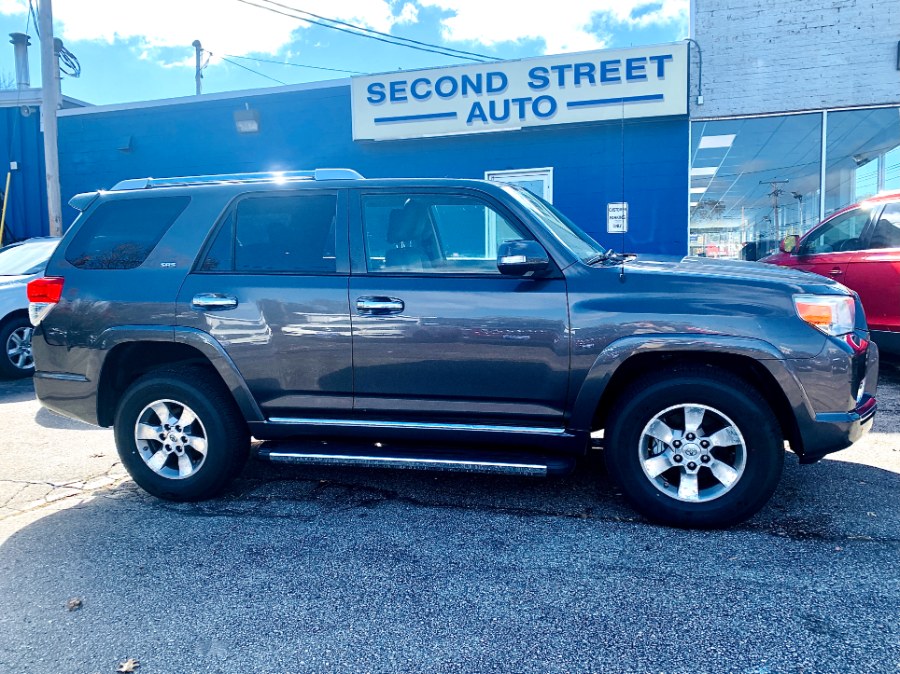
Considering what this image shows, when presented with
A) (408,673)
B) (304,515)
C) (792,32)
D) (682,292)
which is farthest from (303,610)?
(792,32)

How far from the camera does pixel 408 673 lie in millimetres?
2359

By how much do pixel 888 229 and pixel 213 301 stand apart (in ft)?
21.0

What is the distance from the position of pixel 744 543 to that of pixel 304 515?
2.33 metres

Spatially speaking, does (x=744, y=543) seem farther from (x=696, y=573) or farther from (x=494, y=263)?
(x=494, y=263)

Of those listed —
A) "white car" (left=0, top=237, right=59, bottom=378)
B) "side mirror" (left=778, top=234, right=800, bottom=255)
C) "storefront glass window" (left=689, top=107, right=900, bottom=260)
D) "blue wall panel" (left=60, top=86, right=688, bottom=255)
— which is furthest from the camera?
"storefront glass window" (left=689, top=107, right=900, bottom=260)

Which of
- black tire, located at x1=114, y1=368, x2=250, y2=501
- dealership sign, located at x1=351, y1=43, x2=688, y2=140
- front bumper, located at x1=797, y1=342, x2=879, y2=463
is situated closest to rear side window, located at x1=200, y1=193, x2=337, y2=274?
black tire, located at x1=114, y1=368, x2=250, y2=501

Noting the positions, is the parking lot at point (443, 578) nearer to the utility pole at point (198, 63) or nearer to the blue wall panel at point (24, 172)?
the blue wall panel at point (24, 172)

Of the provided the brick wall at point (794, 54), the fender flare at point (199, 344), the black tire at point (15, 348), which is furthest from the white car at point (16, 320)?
the brick wall at point (794, 54)

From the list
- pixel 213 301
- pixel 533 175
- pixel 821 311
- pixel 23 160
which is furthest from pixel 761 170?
pixel 23 160

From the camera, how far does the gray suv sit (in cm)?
337

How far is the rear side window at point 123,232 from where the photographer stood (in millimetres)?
4094

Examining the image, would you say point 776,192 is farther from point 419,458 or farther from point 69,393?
point 69,393

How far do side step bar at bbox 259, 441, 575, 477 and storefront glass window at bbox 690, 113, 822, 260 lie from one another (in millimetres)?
7082

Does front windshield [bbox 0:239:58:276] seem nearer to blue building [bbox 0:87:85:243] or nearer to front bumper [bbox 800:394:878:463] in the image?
blue building [bbox 0:87:85:243]
